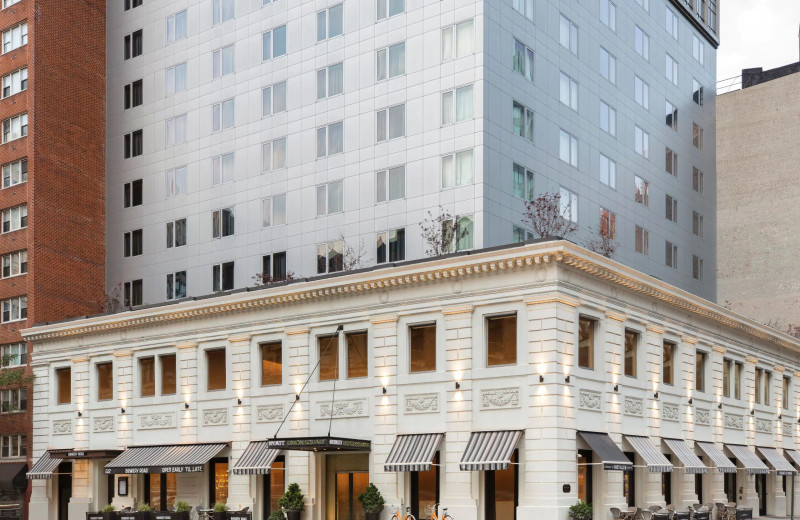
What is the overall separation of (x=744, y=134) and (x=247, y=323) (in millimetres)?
56648

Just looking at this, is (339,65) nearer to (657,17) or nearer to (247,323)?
(247,323)

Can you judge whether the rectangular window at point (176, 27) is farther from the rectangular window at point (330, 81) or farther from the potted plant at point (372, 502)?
the potted plant at point (372, 502)

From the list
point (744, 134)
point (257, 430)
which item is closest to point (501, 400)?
point (257, 430)

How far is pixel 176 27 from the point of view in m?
68.8

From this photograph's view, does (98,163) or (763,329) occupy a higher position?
(98,163)

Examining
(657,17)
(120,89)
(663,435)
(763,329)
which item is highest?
(657,17)

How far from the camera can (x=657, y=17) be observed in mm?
74500

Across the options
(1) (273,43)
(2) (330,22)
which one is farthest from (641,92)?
(1) (273,43)

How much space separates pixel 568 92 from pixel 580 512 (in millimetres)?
31977

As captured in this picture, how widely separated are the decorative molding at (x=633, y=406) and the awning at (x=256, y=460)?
14.2 m

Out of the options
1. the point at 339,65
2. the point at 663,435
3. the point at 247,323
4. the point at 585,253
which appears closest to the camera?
the point at 585,253

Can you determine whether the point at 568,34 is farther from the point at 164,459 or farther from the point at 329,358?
the point at 164,459

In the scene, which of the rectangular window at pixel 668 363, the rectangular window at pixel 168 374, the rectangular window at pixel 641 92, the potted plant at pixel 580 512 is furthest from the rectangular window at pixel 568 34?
the potted plant at pixel 580 512

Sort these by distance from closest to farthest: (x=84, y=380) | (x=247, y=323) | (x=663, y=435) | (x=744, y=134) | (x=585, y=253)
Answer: (x=585, y=253), (x=663, y=435), (x=247, y=323), (x=84, y=380), (x=744, y=134)
